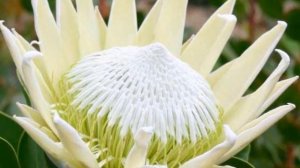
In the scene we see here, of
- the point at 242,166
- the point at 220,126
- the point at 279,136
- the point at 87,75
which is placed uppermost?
the point at 87,75

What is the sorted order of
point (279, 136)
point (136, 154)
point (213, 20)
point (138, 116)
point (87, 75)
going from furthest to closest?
point (279, 136) < point (213, 20) < point (87, 75) < point (138, 116) < point (136, 154)

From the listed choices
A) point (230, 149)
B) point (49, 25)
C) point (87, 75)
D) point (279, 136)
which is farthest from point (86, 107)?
point (279, 136)

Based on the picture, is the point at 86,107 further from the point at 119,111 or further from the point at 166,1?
the point at 166,1

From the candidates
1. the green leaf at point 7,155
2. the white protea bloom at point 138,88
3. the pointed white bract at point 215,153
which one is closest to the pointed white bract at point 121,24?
the white protea bloom at point 138,88

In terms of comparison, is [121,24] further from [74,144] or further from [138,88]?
[74,144]

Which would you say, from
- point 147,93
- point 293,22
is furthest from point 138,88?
point 293,22

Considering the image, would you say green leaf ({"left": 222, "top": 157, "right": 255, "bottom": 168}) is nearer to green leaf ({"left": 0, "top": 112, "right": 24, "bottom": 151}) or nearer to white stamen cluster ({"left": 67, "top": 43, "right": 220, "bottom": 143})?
white stamen cluster ({"left": 67, "top": 43, "right": 220, "bottom": 143})

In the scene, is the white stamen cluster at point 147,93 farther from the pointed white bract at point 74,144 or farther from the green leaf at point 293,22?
the green leaf at point 293,22

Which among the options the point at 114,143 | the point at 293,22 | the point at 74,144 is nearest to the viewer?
the point at 74,144
